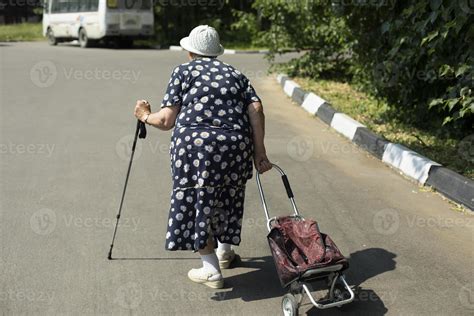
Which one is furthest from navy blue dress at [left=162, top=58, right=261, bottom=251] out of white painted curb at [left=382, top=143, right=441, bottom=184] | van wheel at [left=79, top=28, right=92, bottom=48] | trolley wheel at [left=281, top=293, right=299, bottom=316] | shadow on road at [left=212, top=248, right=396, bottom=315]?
van wheel at [left=79, top=28, right=92, bottom=48]

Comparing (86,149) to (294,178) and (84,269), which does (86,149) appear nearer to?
(294,178)

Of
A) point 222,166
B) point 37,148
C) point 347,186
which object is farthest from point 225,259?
point 37,148

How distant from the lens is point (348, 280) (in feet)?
14.6

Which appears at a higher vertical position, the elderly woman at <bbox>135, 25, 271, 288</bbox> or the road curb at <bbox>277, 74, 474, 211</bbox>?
the elderly woman at <bbox>135, 25, 271, 288</bbox>

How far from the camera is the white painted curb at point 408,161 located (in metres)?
6.66

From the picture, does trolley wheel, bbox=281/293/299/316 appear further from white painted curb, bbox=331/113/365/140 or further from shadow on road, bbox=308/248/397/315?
white painted curb, bbox=331/113/365/140

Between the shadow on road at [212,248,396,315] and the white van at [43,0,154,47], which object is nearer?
the shadow on road at [212,248,396,315]

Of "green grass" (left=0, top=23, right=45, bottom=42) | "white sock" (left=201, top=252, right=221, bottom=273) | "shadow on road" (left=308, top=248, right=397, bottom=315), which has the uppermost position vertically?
"white sock" (left=201, top=252, right=221, bottom=273)

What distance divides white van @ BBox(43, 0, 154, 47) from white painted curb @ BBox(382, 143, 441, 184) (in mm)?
17515

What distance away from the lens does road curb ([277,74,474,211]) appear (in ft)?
20.0

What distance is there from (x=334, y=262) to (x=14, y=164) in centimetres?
457

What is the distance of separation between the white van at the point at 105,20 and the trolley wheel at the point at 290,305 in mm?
20576

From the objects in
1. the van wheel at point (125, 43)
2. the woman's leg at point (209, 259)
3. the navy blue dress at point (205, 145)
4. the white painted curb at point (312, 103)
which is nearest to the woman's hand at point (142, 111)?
the navy blue dress at point (205, 145)

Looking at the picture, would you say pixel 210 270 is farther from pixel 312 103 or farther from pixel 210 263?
pixel 312 103
